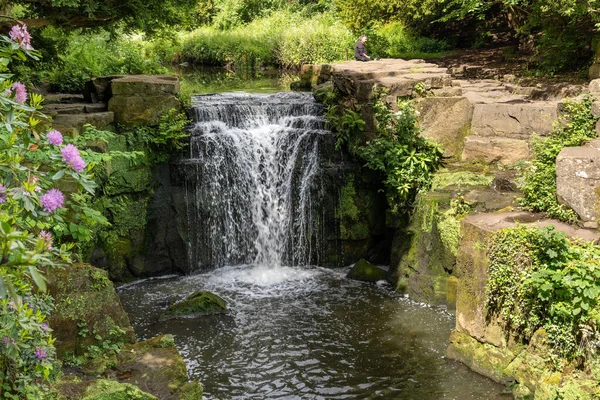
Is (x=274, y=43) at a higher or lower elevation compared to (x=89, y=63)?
higher

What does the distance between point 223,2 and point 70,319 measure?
95.9 feet

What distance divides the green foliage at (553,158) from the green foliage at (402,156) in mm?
2233

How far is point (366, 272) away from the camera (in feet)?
33.2

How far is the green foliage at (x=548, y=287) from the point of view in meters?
6.08

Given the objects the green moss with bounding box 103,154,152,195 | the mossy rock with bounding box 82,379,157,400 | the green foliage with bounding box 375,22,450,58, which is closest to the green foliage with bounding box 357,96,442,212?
the green moss with bounding box 103,154,152,195

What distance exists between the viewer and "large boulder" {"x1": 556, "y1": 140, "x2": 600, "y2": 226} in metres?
6.87

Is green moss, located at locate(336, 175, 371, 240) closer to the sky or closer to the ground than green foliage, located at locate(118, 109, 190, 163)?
closer to the ground

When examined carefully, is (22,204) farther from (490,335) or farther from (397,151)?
(397,151)

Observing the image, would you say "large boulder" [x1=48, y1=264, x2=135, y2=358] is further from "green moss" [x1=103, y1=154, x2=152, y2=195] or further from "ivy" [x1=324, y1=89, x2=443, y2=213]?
"ivy" [x1=324, y1=89, x2=443, y2=213]

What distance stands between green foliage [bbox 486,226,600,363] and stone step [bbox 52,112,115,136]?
5.98 meters

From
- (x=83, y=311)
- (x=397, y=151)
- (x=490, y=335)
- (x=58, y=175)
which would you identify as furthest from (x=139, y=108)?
(x=58, y=175)

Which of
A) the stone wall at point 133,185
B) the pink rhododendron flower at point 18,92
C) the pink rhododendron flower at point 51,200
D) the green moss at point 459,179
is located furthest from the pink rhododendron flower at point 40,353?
the green moss at point 459,179

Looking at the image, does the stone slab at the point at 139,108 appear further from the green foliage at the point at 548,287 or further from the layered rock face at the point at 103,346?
the green foliage at the point at 548,287

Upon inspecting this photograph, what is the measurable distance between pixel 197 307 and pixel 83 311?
2935 mm
